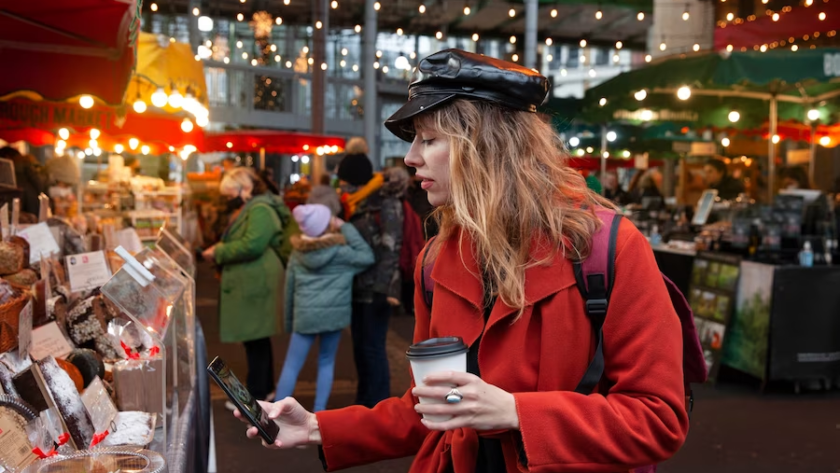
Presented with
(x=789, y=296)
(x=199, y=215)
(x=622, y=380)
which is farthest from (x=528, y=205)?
(x=199, y=215)

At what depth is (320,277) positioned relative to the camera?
5.86 m

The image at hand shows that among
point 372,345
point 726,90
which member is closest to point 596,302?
point 372,345

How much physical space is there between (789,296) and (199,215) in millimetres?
14766

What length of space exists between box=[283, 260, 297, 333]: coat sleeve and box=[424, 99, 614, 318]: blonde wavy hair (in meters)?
4.32

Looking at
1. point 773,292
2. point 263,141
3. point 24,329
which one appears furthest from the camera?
point 263,141

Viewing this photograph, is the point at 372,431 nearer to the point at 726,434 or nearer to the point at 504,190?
the point at 504,190

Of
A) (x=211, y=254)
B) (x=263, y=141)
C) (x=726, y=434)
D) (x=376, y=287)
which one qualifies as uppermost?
(x=263, y=141)

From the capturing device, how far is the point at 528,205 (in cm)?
173

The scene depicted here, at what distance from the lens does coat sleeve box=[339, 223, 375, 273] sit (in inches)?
231

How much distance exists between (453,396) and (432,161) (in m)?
0.59

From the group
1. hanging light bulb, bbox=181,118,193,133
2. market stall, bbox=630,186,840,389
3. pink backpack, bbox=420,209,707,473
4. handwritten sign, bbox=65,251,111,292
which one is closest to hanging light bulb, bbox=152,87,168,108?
hanging light bulb, bbox=181,118,193,133

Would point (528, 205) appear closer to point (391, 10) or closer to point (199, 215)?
point (199, 215)

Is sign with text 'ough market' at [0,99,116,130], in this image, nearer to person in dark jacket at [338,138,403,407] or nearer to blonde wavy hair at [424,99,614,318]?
person in dark jacket at [338,138,403,407]

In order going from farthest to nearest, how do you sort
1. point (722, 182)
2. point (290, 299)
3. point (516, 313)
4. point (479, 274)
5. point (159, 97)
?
1. point (722, 182)
2. point (159, 97)
3. point (290, 299)
4. point (479, 274)
5. point (516, 313)
